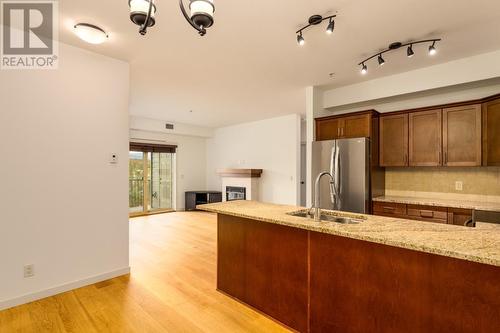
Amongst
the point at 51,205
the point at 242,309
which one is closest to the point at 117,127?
the point at 51,205

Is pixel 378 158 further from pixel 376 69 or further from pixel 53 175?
pixel 53 175

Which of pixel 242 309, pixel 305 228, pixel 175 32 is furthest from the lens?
pixel 175 32

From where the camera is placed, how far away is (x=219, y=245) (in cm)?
266

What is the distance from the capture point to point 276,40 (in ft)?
8.75

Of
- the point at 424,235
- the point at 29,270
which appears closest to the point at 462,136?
the point at 424,235

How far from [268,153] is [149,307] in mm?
5038

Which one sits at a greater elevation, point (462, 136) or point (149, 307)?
point (462, 136)

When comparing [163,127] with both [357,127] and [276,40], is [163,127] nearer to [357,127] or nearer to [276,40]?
[276,40]

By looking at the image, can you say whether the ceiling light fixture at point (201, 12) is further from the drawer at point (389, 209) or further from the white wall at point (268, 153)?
the white wall at point (268, 153)

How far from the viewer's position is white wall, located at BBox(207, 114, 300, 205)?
6.23 m

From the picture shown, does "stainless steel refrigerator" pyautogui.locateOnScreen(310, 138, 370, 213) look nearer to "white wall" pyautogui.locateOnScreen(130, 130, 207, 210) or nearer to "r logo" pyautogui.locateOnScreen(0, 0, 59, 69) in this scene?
"r logo" pyautogui.locateOnScreen(0, 0, 59, 69)

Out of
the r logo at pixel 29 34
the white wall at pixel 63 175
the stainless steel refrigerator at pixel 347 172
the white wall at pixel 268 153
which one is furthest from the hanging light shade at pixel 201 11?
the white wall at pixel 268 153

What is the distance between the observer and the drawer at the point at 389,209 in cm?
338

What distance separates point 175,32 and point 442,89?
3602 mm
